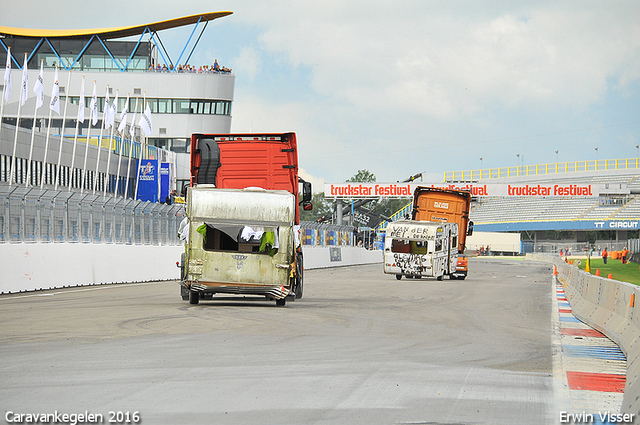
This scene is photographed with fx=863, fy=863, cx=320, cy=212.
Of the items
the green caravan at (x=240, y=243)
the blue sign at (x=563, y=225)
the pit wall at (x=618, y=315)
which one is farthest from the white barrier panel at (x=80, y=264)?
the blue sign at (x=563, y=225)

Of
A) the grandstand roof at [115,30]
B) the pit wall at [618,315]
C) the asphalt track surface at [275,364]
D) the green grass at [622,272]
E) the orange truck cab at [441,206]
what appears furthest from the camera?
the grandstand roof at [115,30]

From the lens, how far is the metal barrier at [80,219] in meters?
21.0

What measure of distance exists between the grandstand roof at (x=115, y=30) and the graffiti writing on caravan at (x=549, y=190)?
104 ft

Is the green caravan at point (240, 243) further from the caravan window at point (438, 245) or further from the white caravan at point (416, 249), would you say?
the caravan window at point (438, 245)

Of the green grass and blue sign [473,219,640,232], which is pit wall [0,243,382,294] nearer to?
the green grass

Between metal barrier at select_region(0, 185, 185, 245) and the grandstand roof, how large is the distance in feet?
170

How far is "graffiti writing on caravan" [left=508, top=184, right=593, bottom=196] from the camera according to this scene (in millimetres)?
77438

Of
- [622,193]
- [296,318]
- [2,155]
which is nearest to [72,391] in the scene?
[296,318]

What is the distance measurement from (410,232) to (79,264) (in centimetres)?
1573

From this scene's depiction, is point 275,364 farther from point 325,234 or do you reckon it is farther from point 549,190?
point 549,190

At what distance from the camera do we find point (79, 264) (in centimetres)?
2381

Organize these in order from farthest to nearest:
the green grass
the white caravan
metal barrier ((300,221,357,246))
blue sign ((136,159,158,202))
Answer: blue sign ((136,159,158,202))
metal barrier ((300,221,357,246))
the green grass
the white caravan

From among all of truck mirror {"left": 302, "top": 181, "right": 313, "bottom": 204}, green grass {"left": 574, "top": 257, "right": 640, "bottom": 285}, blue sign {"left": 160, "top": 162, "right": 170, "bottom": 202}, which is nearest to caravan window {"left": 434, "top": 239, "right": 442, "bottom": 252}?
green grass {"left": 574, "top": 257, "right": 640, "bottom": 285}

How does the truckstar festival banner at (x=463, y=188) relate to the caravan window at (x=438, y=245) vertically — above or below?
above
